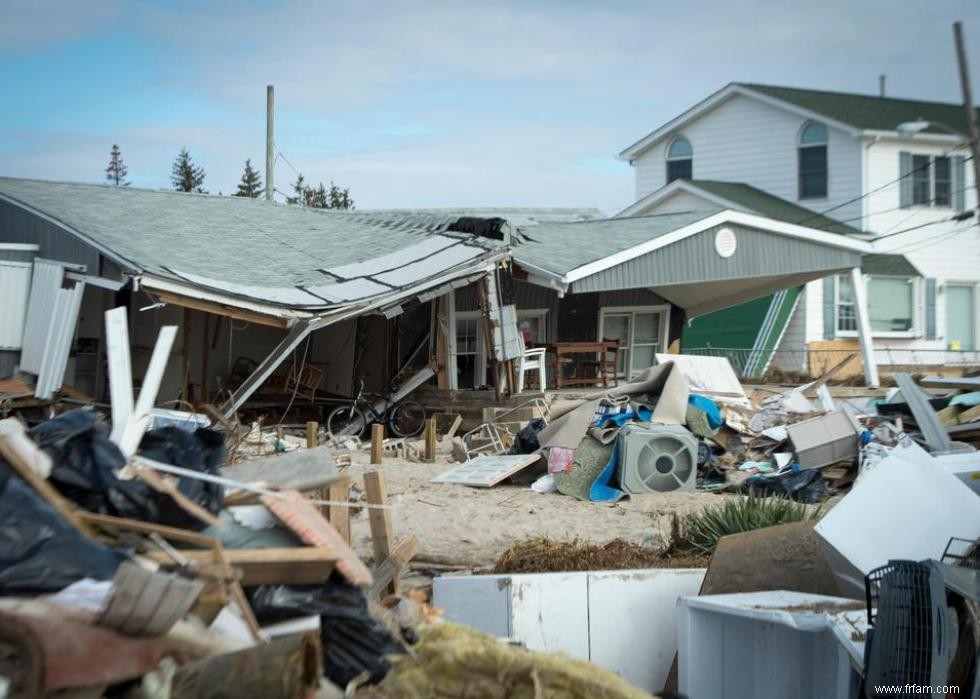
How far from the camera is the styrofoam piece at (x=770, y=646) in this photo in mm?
4543

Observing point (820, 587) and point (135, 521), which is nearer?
point (135, 521)

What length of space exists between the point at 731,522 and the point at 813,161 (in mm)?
23061

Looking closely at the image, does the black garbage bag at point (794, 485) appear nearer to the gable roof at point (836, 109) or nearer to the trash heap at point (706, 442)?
the trash heap at point (706, 442)

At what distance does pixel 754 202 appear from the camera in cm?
2902

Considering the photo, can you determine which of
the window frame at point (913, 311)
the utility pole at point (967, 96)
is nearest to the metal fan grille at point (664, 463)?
the utility pole at point (967, 96)

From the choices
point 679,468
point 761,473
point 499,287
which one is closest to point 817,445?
point 761,473

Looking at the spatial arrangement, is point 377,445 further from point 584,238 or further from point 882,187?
point 882,187

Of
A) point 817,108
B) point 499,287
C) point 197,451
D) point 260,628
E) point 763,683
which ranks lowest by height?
point 763,683

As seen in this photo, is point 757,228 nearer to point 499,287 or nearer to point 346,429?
point 499,287

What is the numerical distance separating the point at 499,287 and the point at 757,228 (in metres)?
5.61

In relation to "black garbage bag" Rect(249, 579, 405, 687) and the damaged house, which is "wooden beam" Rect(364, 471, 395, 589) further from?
the damaged house

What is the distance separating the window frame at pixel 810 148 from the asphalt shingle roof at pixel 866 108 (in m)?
0.48

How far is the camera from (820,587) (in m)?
6.00

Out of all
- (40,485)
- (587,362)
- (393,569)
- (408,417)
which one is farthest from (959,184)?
(40,485)
